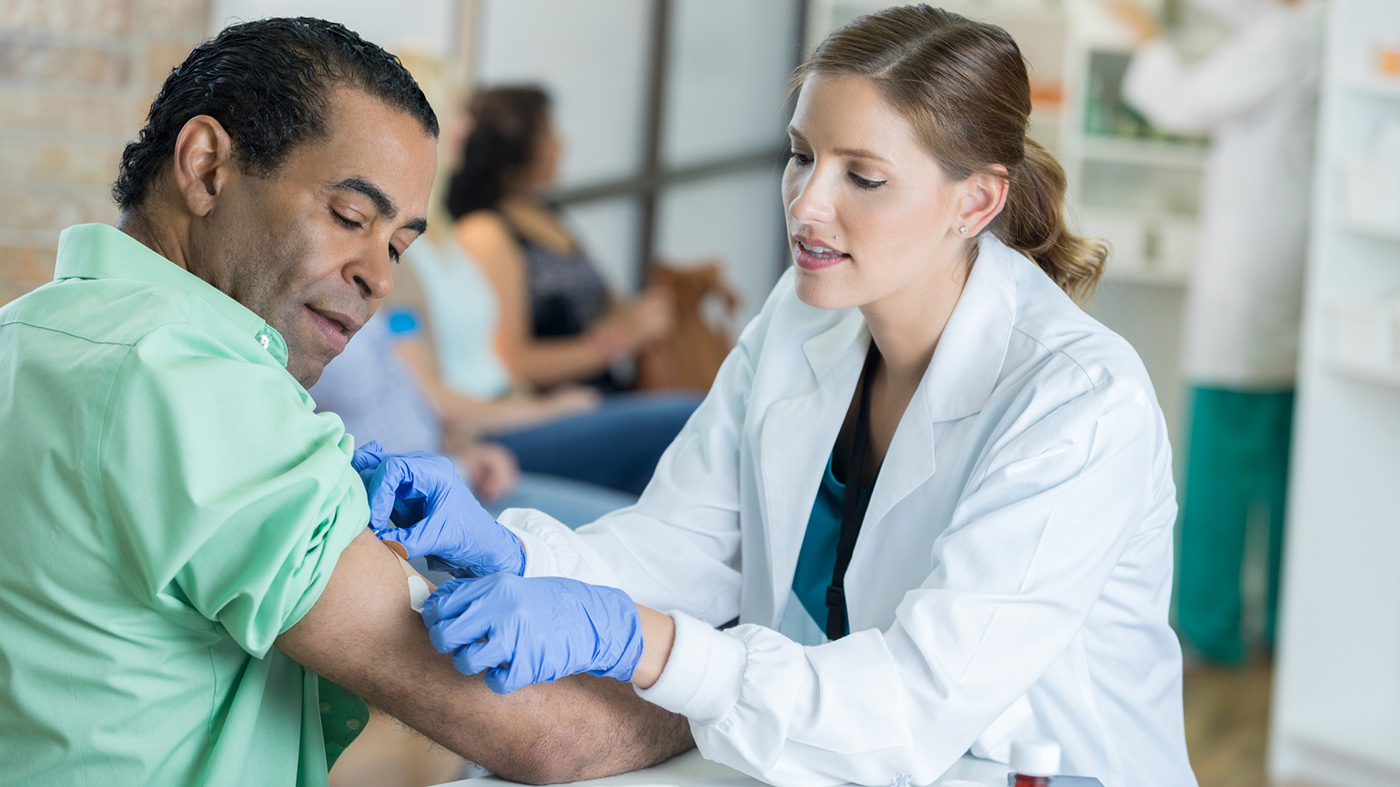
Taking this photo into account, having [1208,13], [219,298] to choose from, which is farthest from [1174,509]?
[1208,13]

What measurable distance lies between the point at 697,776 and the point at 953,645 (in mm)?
234

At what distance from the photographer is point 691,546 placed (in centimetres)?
144

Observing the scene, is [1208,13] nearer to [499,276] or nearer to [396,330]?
[499,276]

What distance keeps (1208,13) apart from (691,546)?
10.7 ft

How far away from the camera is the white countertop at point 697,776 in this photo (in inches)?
41.2

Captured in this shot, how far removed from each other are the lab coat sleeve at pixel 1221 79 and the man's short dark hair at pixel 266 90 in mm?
2797

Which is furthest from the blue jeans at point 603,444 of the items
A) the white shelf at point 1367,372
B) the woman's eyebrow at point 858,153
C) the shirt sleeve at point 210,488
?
the shirt sleeve at point 210,488

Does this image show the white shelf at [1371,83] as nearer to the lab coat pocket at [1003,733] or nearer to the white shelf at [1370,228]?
the white shelf at [1370,228]

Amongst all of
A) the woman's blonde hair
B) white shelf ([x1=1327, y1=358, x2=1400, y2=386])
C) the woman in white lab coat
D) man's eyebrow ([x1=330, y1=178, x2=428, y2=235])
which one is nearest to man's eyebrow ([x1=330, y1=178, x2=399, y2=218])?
man's eyebrow ([x1=330, y1=178, x2=428, y2=235])

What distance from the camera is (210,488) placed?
0.86m

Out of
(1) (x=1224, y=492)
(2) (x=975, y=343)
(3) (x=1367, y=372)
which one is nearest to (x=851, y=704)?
(2) (x=975, y=343)

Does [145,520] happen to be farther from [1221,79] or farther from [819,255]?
[1221,79]

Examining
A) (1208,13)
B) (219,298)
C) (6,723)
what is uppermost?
(1208,13)

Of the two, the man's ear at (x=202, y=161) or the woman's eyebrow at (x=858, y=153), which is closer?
the man's ear at (x=202, y=161)
